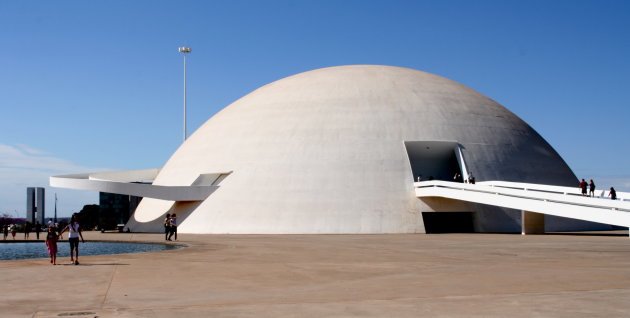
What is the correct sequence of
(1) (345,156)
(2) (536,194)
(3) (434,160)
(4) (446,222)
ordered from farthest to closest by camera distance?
(3) (434,160) < (4) (446,222) < (1) (345,156) < (2) (536,194)

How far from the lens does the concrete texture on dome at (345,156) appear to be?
38.5 m

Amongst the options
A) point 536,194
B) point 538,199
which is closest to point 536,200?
point 536,194

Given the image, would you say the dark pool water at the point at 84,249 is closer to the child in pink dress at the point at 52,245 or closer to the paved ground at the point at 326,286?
the child in pink dress at the point at 52,245

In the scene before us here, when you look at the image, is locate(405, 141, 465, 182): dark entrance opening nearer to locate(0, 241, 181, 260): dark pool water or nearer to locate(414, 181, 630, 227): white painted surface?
locate(414, 181, 630, 227): white painted surface

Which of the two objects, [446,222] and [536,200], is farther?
[446,222]

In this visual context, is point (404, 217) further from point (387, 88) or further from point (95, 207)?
point (95, 207)

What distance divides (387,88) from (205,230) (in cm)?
1543

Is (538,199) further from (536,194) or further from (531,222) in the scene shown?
(531,222)

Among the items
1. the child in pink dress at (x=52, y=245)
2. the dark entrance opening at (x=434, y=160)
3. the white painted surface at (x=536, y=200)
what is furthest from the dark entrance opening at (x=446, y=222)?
the child in pink dress at (x=52, y=245)

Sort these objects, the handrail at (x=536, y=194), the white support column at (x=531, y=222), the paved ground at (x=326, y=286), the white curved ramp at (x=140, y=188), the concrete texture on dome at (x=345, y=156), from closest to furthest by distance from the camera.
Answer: the paved ground at (x=326, y=286)
the handrail at (x=536, y=194)
the white support column at (x=531, y=222)
the concrete texture on dome at (x=345, y=156)
the white curved ramp at (x=140, y=188)

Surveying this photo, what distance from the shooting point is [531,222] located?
36094mm

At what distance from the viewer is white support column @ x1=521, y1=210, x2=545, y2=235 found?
36.0 m

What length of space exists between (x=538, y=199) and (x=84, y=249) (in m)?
22.4

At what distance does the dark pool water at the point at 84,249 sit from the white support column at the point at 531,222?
1924 centimetres
